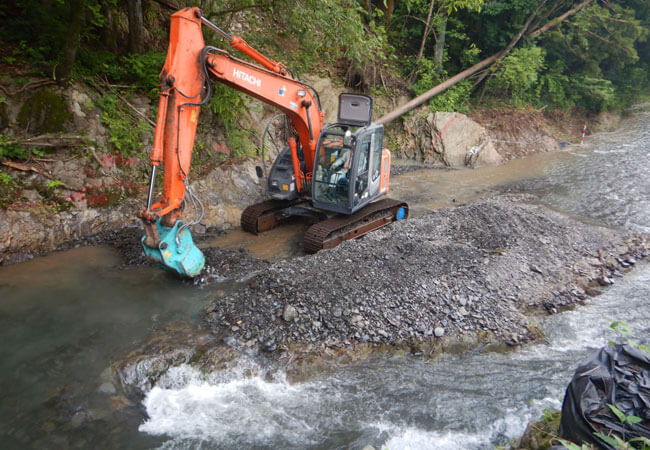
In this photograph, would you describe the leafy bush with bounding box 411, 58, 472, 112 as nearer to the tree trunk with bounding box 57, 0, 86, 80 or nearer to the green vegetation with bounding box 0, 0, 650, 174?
the green vegetation with bounding box 0, 0, 650, 174

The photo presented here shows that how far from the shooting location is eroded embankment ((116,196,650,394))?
14.8ft

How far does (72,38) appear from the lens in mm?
6547

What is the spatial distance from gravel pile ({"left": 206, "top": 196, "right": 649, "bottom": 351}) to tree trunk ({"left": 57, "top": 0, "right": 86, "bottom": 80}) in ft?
16.7

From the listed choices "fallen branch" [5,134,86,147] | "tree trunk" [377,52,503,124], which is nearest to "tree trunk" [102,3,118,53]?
"fallen branch" [5,134,86,147]

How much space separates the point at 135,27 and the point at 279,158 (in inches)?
161

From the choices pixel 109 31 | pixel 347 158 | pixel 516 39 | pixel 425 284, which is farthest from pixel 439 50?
pixel 425 284

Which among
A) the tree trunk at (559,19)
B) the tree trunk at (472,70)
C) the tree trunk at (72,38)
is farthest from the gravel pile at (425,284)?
the tree trunk at (559,19)

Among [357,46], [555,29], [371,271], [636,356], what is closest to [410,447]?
[636,356]

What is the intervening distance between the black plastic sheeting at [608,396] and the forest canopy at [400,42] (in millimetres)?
7215

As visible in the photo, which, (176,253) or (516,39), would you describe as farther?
(516,39)

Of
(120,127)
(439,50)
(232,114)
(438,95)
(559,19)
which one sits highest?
(559,19)

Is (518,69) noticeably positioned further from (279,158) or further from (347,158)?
(279,158)

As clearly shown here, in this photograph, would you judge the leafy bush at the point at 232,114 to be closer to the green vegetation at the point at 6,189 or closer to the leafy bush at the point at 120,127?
the leafy bush at the point at 120,127

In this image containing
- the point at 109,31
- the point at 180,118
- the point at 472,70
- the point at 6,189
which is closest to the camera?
the point at 180,118
